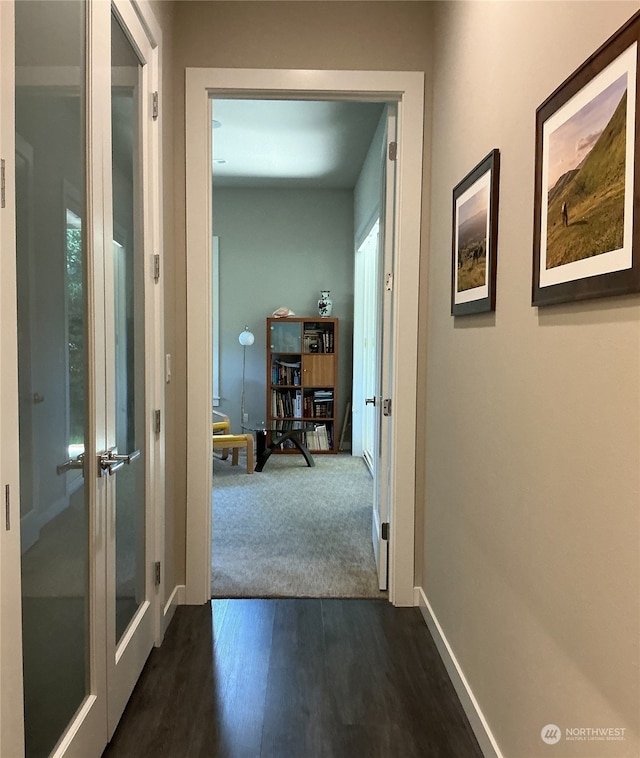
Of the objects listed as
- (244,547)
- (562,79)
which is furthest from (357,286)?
(562,79)

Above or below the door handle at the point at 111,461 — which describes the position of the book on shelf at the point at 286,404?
below

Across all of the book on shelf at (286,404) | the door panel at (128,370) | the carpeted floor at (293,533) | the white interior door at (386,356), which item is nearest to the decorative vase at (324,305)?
the book on shelf at (286,404)

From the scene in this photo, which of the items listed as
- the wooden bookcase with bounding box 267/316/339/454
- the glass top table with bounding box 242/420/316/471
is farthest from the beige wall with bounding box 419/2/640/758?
the wooden bookcase with bounding box 267/316/339/454

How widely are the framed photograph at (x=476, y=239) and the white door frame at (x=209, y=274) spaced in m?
0.48

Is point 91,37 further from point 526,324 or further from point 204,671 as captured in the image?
point 204,671

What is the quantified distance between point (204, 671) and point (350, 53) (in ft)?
8.71

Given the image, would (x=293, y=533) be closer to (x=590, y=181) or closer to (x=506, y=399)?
(x=506, y=399)

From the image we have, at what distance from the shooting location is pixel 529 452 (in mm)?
1476

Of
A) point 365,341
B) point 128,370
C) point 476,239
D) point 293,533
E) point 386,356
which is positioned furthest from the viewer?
point 365,341

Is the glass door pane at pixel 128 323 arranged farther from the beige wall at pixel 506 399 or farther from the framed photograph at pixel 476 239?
the framed photograph at pixel 476 239

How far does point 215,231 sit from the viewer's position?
6.66 meters

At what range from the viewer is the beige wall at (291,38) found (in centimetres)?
259

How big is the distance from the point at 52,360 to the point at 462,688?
5.55 feet

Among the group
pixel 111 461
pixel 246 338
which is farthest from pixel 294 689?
pixel 246 338
